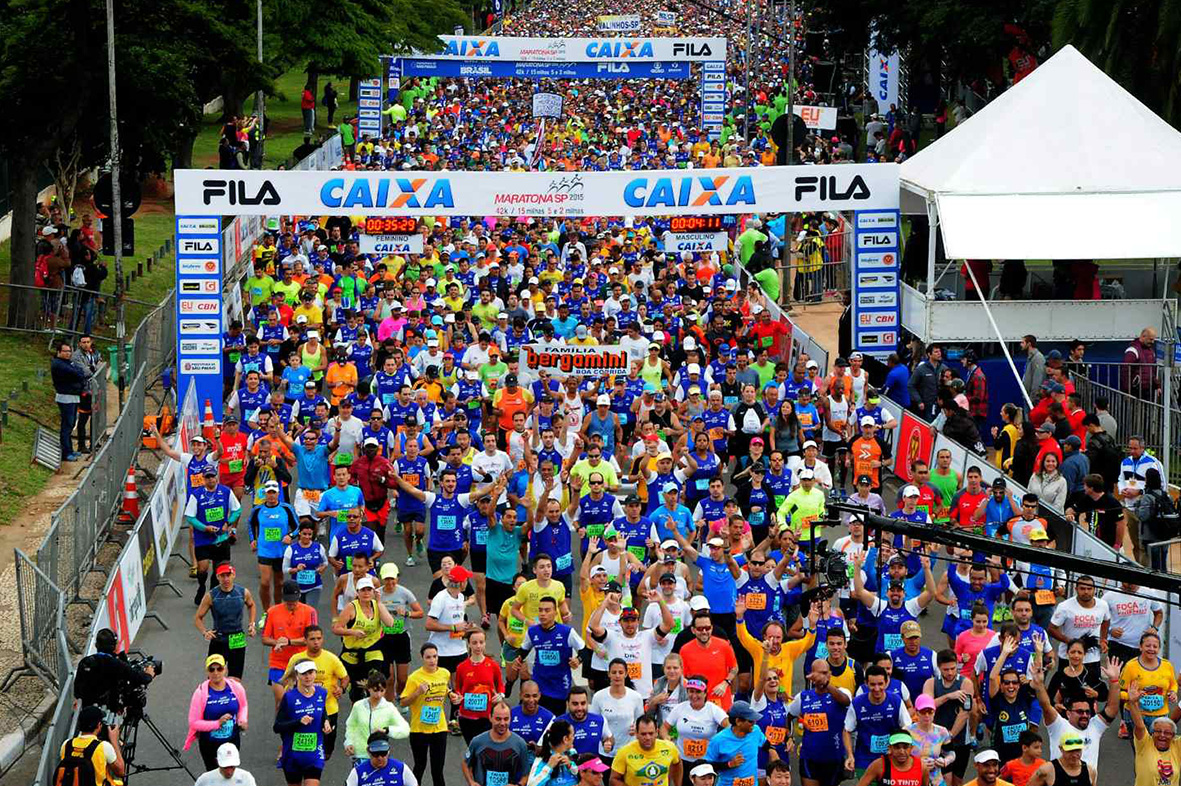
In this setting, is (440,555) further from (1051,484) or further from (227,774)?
(1051,484)

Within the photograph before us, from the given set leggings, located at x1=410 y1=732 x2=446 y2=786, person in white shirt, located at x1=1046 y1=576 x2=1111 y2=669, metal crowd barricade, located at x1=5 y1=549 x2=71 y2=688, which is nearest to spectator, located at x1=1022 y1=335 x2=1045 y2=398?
person in white shirt, located at x1=1046 y1=576 x2=1111 y2=669

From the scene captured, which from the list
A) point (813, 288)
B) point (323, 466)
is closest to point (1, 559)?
point (323, 466)

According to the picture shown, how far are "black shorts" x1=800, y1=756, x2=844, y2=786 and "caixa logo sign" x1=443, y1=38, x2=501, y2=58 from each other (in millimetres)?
46816

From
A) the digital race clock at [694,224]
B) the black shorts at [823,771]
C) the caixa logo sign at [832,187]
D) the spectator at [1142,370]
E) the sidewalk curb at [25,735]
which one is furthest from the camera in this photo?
the digital race clock at [694,224]

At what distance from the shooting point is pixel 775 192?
84.7ft

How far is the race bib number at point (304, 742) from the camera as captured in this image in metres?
13.3

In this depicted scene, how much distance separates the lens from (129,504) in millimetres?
20359

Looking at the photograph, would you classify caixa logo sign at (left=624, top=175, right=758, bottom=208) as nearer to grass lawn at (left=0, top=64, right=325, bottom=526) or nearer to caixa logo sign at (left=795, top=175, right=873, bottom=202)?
caixa logo sign at (left=795, top=175, right=873, bottom=202)

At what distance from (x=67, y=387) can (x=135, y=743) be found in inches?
380

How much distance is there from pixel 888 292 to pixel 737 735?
14191 mm

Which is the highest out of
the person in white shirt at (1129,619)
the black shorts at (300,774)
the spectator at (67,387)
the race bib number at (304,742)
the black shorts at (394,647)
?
the spectator at (67,387)

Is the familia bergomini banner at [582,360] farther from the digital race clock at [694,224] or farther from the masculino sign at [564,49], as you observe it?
the masculino sign at [564,49]

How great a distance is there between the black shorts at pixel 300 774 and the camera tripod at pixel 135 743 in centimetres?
111

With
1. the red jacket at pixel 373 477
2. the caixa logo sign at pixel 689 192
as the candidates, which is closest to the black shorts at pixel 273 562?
the red jacket at pixel 373 477
